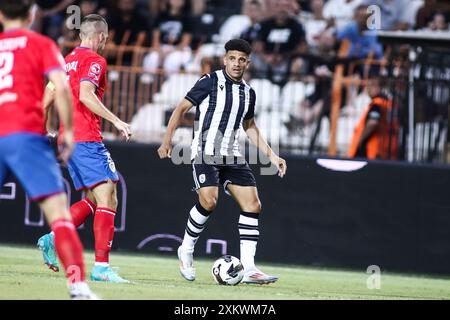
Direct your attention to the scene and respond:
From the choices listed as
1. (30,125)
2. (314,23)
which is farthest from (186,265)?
(314,23)

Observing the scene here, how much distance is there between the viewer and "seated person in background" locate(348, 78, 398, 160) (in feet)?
48.1

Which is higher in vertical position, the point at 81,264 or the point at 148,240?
the point at 81,264

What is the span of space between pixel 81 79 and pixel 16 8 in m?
2.51

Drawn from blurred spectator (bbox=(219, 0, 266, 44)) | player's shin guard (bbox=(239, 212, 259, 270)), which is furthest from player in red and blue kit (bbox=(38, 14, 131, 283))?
blurred spectator (bbox=(219, 0, 266, 44))

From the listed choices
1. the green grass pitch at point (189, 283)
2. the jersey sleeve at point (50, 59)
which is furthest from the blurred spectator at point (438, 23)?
the jersey sleeve at point (50, 59)

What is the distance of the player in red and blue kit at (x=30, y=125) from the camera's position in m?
7.27

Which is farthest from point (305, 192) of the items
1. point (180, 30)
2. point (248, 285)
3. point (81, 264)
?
point (81, 264)

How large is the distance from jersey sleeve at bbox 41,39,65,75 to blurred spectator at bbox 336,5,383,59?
10.0 meters

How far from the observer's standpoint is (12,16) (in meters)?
7.44

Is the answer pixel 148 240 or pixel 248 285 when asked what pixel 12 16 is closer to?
pixel 248 285

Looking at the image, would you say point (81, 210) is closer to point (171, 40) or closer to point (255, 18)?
point (171, 40)

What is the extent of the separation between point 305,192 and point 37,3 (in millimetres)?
7706

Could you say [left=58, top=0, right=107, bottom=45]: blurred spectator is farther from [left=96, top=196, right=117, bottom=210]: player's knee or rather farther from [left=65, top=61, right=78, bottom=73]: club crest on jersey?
[left=96, top=196, right=117, bottom=210]: player's knee

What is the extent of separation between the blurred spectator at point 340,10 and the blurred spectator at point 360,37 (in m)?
0.25
